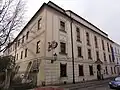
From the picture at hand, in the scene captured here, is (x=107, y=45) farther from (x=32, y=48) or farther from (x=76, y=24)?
(x=32, y=48)

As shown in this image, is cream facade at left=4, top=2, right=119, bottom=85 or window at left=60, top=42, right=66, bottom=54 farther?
window at left=60, top=42, right=66, bottom=54

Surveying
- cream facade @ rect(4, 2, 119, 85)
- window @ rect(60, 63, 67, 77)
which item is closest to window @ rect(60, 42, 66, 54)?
cream facade @ rect(4, 2, 119, 85)

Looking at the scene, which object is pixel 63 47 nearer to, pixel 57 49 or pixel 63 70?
pixel 57 49

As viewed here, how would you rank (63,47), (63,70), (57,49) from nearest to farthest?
(57,49) → (63,70) → (63,47)

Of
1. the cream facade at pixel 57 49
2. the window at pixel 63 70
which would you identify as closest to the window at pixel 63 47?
the cream facade at pixel 57 49

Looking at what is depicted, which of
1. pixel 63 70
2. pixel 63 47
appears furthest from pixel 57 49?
pixel 63 70

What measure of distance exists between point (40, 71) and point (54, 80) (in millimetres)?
2120

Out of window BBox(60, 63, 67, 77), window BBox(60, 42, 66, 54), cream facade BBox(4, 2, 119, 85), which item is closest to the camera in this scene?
cream facade BBox(4, 2, 119, 85)

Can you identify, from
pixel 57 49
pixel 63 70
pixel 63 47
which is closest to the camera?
pixel 57 49

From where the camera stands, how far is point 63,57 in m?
18.9

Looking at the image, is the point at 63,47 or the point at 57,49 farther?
the point at 63,47

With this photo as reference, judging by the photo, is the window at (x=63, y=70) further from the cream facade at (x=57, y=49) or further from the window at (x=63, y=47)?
the window at (x=63, y=47)

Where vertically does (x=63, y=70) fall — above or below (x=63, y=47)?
below

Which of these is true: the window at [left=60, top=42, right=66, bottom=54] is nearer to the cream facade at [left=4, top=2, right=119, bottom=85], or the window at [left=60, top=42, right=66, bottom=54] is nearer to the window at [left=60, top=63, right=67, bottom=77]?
the cream facade at [left=4, top=2, right=119, bottom=85]
